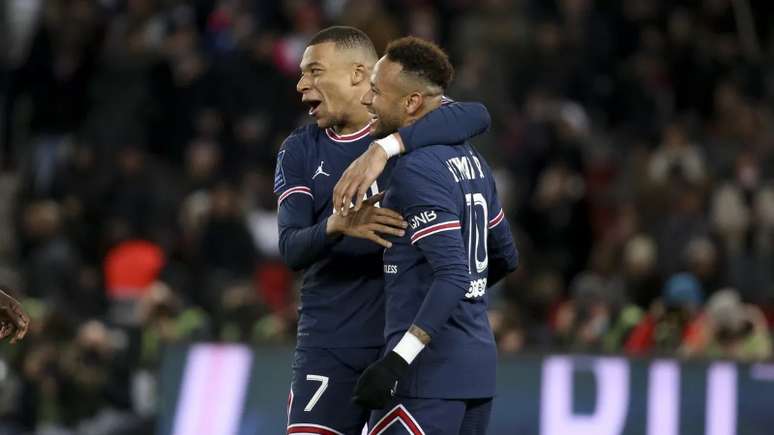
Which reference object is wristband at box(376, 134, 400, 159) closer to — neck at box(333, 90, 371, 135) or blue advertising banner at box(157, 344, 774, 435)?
neck at box(333, 90, 371, 135)

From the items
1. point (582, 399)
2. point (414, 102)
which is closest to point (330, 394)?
point (414, 102)

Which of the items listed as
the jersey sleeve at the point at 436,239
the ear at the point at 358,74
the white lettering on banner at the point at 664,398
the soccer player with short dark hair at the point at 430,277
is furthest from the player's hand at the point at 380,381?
the white lettering on banner at the point at 664,398

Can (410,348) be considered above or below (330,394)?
above

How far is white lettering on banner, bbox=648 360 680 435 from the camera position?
9398 mm

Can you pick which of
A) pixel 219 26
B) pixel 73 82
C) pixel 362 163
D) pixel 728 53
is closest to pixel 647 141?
pixel 728 53

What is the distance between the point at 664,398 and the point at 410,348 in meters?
4.79

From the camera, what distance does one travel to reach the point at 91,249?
46.5 ft

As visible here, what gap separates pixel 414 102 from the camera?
5328 millimetres

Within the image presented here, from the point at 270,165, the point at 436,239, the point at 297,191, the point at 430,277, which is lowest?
the point at 430,277

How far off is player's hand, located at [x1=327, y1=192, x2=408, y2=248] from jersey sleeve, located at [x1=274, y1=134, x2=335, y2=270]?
116 millimetres

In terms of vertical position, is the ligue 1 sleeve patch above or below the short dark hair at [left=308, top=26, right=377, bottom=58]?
below

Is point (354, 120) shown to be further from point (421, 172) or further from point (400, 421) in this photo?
point (400, 421)

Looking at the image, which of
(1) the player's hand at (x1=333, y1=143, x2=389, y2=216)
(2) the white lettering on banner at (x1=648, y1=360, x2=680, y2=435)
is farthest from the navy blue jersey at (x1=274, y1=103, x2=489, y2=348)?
(2) the white lettering on banner at (x1=648, y1=360, x2=680, y2=435)

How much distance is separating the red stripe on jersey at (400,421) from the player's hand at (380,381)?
0.15 m
